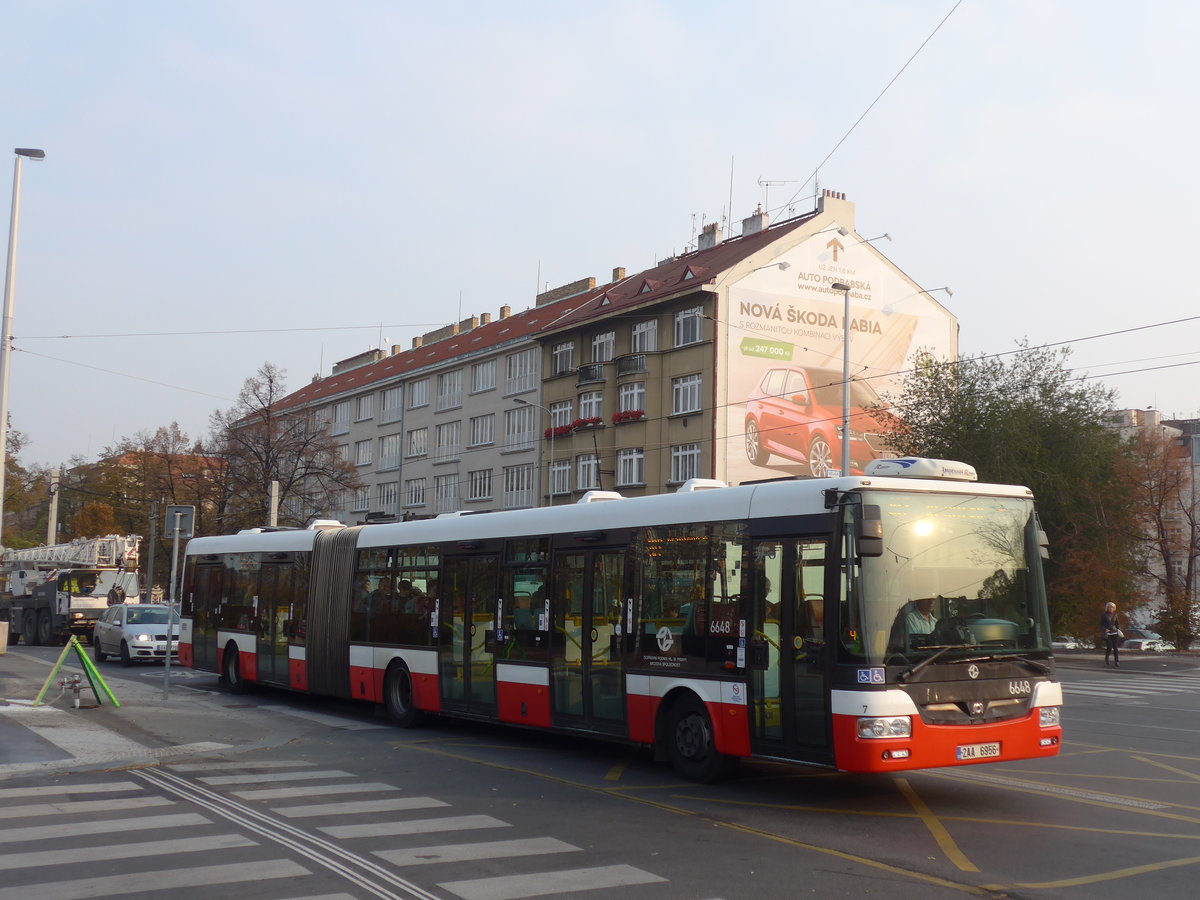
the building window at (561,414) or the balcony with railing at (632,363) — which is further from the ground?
the balcony with railing at (632,363)

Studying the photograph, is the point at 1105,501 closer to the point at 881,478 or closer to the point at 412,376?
the point at 881,478

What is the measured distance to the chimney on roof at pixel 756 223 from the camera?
183 ft

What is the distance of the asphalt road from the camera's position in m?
7.48

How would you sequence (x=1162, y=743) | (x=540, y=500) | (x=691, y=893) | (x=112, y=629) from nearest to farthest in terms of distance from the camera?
1. (x=691, y=893)
2. (x=1162, y=743)
3. (x=112, y=629)
4. (x=540, y=500)

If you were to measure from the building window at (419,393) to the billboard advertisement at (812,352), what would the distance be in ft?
88.0

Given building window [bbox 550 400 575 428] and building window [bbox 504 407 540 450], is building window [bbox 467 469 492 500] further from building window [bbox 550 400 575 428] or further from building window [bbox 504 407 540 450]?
building window [bbox 550 400 575 428]

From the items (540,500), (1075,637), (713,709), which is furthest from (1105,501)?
(713,709)

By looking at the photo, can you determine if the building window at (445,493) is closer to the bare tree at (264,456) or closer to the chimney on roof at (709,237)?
the bare tree at (264,456)

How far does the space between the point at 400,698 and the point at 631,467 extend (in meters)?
34.9

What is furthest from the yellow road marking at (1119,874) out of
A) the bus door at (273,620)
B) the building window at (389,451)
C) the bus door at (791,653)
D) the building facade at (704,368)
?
the building window at (389,451)

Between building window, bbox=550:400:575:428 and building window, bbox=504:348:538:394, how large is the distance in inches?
102

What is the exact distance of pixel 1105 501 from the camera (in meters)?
42.0

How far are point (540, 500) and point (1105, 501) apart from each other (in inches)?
1015

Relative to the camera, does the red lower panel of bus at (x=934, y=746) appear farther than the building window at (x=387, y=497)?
No
